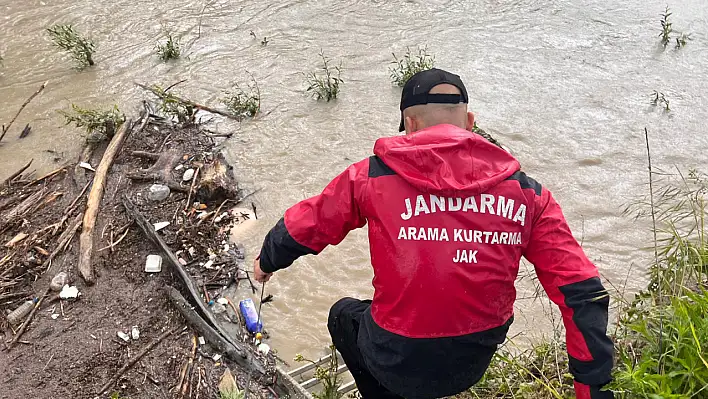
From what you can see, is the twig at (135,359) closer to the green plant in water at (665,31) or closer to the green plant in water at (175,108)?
the green plant in water at (175,108)

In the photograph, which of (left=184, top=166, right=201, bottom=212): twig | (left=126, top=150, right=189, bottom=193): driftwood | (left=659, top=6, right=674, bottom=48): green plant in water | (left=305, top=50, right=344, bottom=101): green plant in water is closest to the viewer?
(left=184, top=166, right=201, bottom=212): twig

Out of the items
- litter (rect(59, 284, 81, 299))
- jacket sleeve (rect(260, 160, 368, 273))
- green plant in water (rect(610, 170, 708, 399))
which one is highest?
jacket sleeve (rect(260, 160, 368, 273))

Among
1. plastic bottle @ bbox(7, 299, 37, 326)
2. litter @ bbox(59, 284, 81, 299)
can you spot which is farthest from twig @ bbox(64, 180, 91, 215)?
plastic bottle @ bbox(7, 299, 37, 326)

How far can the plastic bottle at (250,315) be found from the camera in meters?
3.93

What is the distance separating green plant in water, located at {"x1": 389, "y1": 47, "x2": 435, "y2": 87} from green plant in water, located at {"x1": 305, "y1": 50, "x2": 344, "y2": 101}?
2.02ft

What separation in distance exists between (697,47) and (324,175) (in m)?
4.74

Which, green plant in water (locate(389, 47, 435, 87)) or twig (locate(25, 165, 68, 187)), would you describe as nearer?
twig (locate(25, 165, 68, 187))

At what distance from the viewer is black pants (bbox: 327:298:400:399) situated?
2.67 metres

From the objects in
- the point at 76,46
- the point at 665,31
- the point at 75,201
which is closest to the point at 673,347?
the point at 75,201

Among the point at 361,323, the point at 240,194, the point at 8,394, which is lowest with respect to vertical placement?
the point at 8,394

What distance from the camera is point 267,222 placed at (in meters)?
4.90

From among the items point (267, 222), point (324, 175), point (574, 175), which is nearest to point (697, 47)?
point (574, 175)

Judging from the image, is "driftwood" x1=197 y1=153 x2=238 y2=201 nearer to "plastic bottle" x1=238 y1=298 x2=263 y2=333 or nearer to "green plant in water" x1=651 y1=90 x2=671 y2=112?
"plastic bottle" x1=238 y1=298 x2=263 y2=333

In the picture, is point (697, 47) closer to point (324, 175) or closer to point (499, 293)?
point (324, 175)
